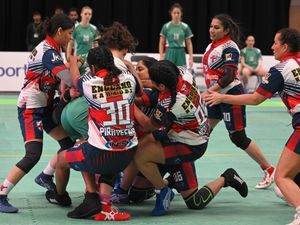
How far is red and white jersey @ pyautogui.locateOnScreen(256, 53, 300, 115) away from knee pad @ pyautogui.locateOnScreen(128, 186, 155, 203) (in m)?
1.49

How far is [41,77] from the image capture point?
578cm

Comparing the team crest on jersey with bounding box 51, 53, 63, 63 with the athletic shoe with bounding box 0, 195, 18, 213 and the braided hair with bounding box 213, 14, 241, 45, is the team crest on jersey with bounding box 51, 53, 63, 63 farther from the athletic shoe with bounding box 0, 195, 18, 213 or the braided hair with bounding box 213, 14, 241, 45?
the braided hair with bounding box 213, 14, 241, 45

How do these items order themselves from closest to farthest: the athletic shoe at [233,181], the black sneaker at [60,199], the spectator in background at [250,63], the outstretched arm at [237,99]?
1. the outstretched arm at [237,99]
2. the black sneaker at [60,199]
3. the athletic shoe at [233,181]
4. the spectator in background at [250,63]

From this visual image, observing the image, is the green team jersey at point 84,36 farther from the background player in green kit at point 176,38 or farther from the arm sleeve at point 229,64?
the arm sleeve at point 229,64

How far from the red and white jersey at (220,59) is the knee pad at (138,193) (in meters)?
1.40

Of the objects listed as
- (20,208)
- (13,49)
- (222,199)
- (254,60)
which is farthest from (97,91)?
(13,49)

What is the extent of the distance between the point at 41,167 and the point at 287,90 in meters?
3.46

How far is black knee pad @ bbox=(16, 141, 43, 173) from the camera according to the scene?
566 centimetres

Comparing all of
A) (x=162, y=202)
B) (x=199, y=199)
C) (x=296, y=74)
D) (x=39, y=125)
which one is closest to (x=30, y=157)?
(x=39, y=125)

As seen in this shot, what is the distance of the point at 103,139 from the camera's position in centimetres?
529

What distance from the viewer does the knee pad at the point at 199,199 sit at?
582cm

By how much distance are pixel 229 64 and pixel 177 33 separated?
7.81 meters

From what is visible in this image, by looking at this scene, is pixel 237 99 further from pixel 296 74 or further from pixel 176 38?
pixel 176 38

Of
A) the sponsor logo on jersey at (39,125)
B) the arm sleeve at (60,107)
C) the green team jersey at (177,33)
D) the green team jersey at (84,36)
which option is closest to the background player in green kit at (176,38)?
the green team jersey at (177,33)
